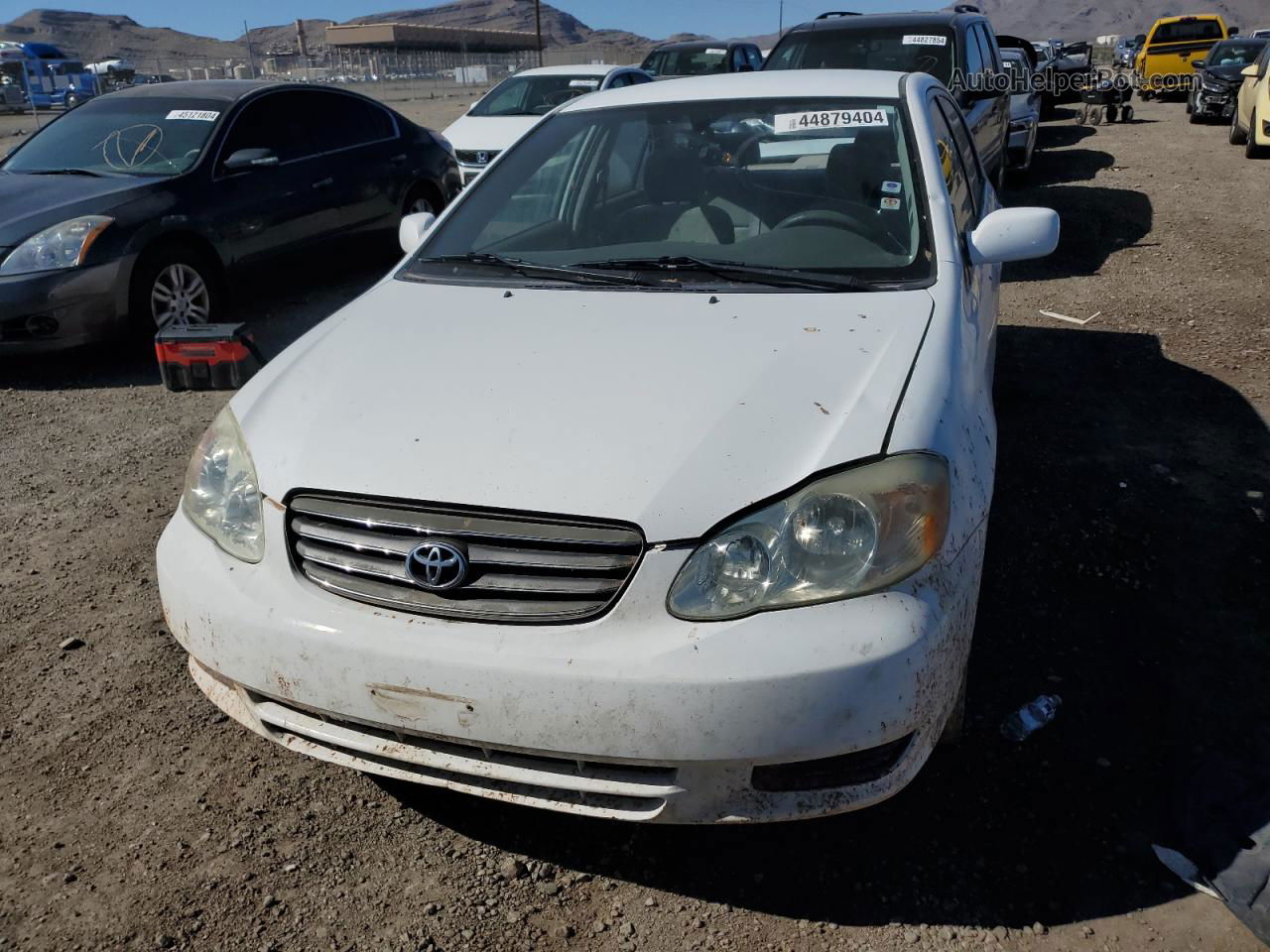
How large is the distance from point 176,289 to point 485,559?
499 centimetres

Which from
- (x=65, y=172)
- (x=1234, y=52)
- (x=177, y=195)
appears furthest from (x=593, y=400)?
(x=1234, y=52)

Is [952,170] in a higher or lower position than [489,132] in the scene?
higher

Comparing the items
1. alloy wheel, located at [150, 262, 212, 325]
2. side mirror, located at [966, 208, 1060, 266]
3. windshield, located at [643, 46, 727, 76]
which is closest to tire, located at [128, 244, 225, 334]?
alloy wheel, located at [150, 262, 212, 325]

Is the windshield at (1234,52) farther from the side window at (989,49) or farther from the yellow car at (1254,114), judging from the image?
the side window at (989,49)

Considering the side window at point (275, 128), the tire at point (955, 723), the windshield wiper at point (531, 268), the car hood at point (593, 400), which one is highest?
the side window at point (275, 128)

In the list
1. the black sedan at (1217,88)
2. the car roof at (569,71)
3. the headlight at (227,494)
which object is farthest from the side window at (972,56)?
the black sedan at (1217,88)

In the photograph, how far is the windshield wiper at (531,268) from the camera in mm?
2957

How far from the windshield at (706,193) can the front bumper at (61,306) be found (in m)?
3.19

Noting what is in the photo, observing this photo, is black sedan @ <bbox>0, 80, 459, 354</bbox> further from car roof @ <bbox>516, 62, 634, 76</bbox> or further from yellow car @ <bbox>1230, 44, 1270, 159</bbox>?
yellow car @ <bbox>1230, 44, 1270, 159</bbox>

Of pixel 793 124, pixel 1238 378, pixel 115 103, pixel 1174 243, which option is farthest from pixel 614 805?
pixel 1174 243

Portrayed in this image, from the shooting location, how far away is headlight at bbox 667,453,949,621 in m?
1.91

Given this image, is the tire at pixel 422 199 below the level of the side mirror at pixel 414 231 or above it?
below

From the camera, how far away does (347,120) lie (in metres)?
7.66

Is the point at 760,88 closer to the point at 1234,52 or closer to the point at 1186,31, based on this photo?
the point at 1234,52
